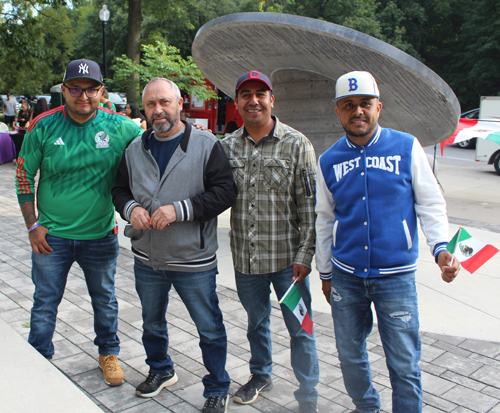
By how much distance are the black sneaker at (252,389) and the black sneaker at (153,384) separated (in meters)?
0.47

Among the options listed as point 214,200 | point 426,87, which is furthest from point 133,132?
point 426,87

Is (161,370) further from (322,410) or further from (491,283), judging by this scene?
(491,283)

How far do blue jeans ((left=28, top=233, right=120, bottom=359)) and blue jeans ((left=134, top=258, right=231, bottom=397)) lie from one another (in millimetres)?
352

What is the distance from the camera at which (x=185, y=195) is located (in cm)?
283

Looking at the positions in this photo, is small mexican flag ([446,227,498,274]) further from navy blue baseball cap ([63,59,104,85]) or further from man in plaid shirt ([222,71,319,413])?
navy blue baseball cap ([63,59,104,85])

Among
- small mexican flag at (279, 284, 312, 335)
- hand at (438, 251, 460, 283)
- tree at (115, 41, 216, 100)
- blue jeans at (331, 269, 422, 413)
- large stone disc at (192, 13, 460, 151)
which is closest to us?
hand at (438, 251, 460, 283)

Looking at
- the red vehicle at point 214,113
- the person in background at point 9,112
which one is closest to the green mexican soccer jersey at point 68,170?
the red vehicle at point 214,113

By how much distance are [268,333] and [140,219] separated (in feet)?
3.59

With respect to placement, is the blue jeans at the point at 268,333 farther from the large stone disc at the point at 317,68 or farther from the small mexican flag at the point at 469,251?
the large stone disc at the point at 317,68

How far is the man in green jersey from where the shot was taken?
3.08m

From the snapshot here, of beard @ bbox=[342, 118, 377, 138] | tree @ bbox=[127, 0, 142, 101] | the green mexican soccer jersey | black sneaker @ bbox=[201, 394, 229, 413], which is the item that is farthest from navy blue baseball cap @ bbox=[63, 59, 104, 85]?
tree @ bbox=[127, 0, 142, 101]

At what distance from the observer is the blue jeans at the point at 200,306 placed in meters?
2.89

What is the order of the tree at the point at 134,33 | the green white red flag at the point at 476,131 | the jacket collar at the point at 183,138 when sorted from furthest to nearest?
the tree at the point at 134,33, the green white red flag at the point at 476,131, the jacket collar at the point at 183,138

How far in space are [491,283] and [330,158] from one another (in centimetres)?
356
